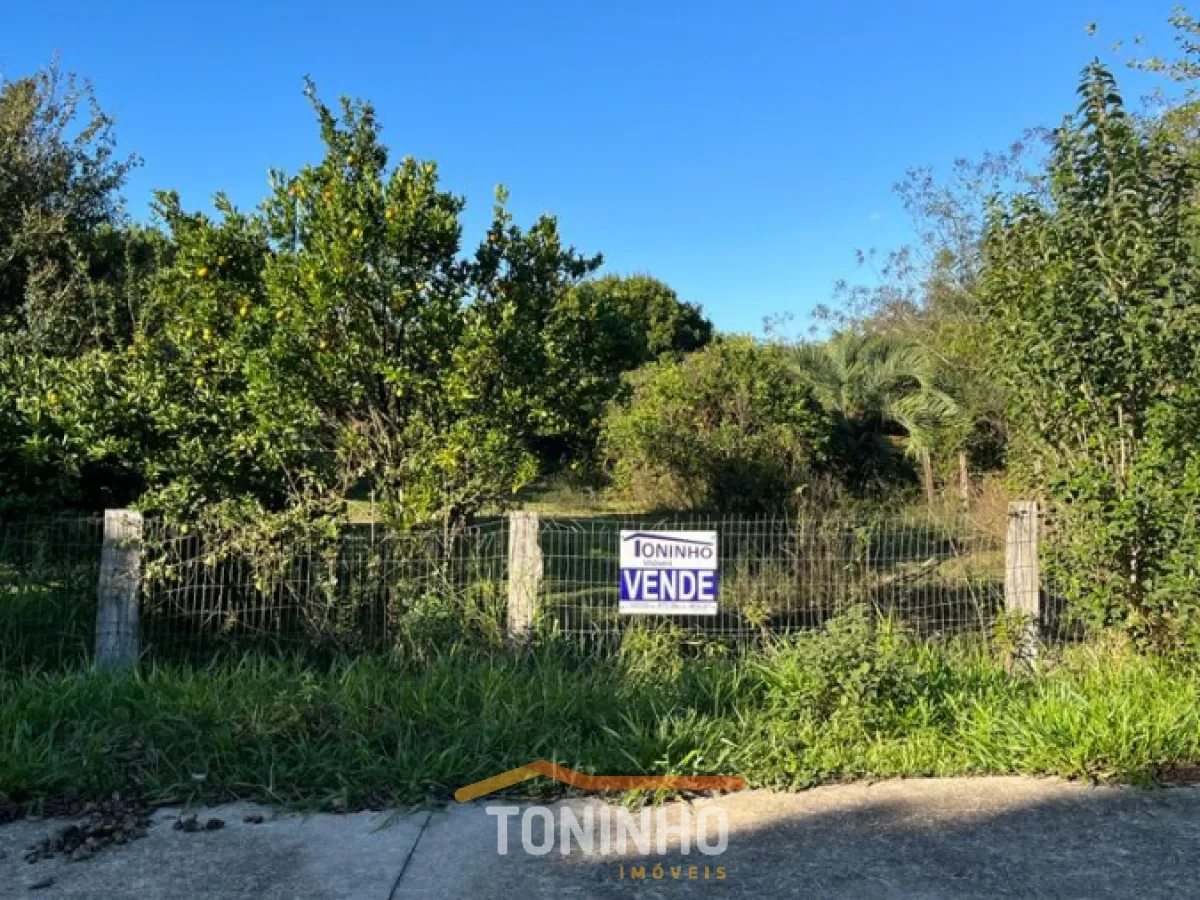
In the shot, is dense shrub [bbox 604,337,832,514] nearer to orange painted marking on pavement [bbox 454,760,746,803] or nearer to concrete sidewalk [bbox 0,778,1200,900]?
orange painted marking on pavement [bbox 454,760,746,803]

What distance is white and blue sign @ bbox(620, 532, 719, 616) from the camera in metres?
5.84

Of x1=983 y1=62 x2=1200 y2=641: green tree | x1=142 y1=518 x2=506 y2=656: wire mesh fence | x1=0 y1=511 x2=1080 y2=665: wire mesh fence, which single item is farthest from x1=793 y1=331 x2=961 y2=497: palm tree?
x1=142 y1=518 x2=506 y2=656: wire mesh fence

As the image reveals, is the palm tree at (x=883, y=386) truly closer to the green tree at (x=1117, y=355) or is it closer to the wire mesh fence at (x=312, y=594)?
the green tree at (x=1117, y=355)

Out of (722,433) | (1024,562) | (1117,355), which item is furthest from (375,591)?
(722,433)

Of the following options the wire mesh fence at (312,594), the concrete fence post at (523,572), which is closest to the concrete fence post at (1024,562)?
the concrete fence post at (523,572)

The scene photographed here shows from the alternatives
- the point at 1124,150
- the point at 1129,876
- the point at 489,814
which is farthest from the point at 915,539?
the point at 489,814

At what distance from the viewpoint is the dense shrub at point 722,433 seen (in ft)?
38.7

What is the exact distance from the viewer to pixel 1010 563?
6098 mm

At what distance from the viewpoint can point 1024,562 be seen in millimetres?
6055

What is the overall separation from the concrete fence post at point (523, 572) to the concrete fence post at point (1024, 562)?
3.05 m

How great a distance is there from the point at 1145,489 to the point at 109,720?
565 centimetres

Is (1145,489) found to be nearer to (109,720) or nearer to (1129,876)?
(1129,876)

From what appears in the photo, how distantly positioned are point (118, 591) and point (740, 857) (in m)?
4.09

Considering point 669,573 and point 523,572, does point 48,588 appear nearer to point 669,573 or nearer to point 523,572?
point 523,572
